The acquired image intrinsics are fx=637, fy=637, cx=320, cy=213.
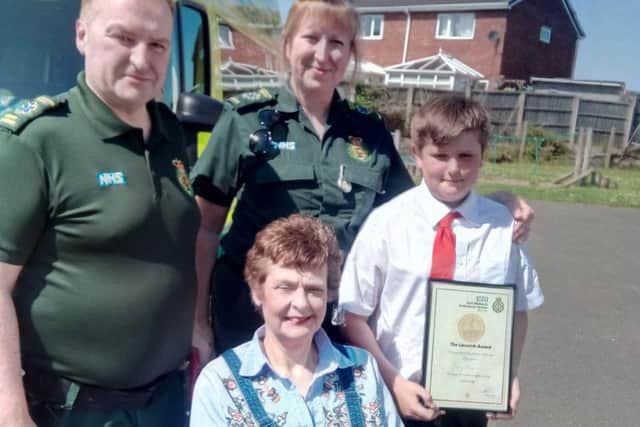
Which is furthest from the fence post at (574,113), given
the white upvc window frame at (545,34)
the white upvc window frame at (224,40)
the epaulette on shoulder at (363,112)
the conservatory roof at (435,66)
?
the epaulette on shoulder at (363,112)

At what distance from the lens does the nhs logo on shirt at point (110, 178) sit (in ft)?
5.58

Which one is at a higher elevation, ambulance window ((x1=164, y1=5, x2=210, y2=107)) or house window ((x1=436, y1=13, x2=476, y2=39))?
house window ((x1=436, y1=13, x2=476, y2=39))

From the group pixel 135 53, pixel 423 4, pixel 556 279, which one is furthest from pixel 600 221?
pixel 423 4

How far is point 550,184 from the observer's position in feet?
49.2

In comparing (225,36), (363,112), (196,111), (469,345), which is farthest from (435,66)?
(469,345)

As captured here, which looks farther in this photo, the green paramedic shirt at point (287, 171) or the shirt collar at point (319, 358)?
the green paramedic shirt at point (287, 171)

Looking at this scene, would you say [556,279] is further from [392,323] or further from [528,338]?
[392,323]

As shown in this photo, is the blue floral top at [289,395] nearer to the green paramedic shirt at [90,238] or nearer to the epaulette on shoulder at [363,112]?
the green paramedic shirt at [90,238]

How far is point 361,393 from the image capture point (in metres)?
1.99

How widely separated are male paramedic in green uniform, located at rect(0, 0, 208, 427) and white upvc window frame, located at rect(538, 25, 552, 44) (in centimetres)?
3743

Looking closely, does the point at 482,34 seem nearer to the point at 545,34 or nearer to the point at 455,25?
the point at 455,25

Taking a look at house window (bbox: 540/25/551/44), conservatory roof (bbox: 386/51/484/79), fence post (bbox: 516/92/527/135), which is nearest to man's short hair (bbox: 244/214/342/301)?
fence post (bbox: 516/92/527/135)

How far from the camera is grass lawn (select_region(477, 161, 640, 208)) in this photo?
516 inches

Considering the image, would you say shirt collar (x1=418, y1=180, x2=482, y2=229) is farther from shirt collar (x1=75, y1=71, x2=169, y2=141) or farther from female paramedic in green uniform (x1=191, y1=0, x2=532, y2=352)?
shirt collar (x1=75, y1=71, x2=169, y2=141)
